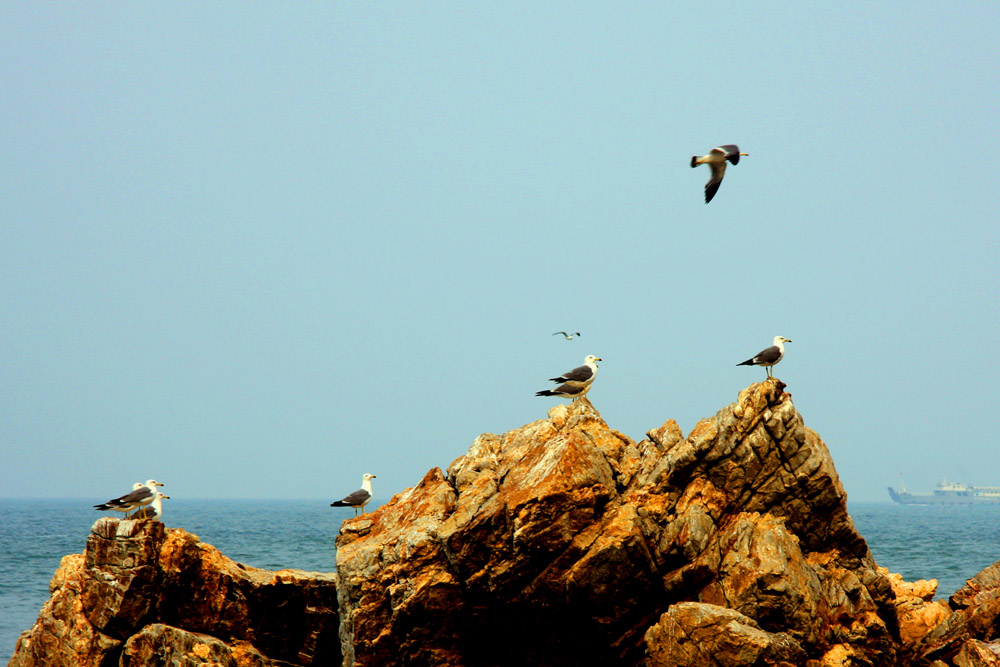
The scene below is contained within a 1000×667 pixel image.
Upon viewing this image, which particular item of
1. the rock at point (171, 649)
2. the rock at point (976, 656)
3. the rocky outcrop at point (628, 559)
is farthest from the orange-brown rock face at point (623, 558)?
the rock at point (171, 649)

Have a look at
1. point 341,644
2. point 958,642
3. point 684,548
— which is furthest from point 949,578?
point 341,644

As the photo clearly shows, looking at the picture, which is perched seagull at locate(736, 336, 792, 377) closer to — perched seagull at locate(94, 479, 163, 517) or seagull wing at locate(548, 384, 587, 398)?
seagull wing at locate(548, 384, 587, 398)

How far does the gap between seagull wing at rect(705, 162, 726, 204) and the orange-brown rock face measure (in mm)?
5782

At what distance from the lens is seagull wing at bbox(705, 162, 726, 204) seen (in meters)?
22.1

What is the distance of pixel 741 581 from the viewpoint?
16312 mm

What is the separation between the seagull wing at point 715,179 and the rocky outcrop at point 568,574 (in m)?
5.75

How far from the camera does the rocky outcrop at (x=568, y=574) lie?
17.0 metres

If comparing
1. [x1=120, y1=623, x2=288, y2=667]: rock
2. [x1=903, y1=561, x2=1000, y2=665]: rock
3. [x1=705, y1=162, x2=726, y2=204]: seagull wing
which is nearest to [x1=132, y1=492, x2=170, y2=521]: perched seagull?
[x1=120, y1=623, x2=288, y2=667]: rock

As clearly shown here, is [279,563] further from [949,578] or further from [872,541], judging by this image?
[872,541]

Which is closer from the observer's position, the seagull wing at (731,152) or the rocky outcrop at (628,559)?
the rocky outcrop at (628,559)

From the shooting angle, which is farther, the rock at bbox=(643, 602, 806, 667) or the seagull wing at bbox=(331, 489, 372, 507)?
the seagull wing at bbox=(331, 489, 372, 507)

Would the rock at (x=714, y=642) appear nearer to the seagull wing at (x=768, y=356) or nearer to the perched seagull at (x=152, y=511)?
the seagull wing at (x=768, y=356)

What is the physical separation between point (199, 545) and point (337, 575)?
3.13 m

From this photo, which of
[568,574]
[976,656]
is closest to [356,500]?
[568,574]
